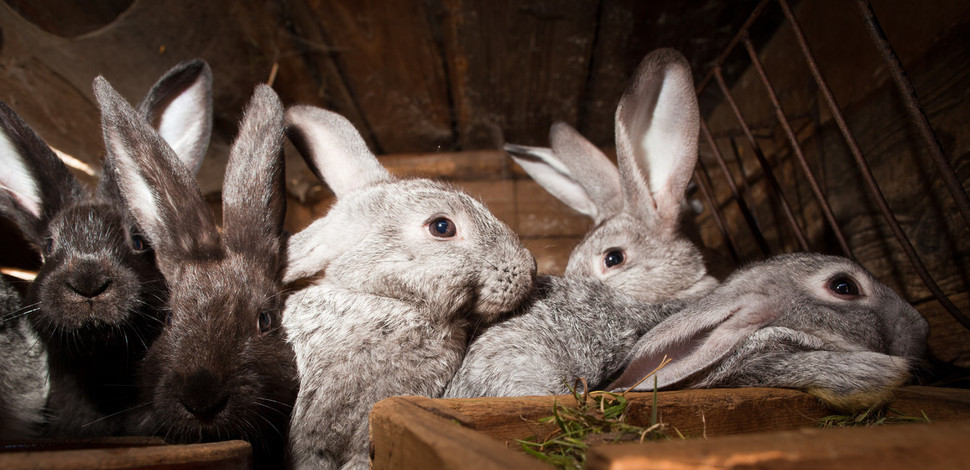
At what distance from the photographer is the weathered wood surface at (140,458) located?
646mm

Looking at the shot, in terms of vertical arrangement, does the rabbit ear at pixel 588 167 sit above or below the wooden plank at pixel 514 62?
below

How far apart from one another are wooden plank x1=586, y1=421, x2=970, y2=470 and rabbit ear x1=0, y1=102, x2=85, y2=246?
176 centimetres

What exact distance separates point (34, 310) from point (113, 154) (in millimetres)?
465

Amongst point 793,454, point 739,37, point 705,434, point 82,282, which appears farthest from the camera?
point 739,37

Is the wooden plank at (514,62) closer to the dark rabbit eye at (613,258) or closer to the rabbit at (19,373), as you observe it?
the dark rabbit eye at (613,258)

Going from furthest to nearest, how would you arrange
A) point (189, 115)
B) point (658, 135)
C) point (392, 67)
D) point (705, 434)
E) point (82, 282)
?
point (392, 67), point (658, 135), point (189, 115), point (82, 282), point (705, 434)

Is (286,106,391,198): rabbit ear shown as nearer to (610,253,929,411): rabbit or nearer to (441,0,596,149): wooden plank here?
(441,0,596,149): wooden plank

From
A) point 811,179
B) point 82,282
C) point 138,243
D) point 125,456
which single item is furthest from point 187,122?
point 811,179

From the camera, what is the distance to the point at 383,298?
4.35 feet

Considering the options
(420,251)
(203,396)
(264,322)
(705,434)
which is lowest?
(705,434)

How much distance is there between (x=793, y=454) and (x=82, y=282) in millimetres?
1438

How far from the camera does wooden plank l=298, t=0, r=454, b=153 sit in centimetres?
195

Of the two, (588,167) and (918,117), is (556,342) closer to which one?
(918,117)

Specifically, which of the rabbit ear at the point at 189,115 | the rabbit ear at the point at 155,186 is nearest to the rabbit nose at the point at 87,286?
the rabbit ear at the point at 155,186
